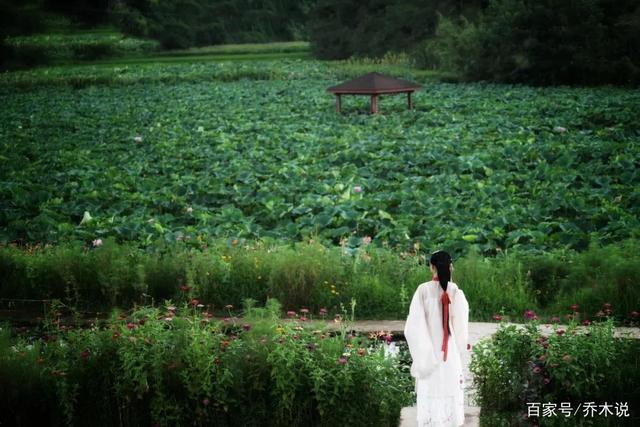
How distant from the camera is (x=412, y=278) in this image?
766 centimetres

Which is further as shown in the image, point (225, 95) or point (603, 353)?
point (225, 95)

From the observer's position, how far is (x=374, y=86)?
61.4 ft

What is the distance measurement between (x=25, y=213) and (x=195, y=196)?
2170mm

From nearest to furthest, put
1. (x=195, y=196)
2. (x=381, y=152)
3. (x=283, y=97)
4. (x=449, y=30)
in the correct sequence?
1. (x=195, y=196)
2. (x=381, y=152)
3. (x=283, y=97)
4. (x=449, y=30)

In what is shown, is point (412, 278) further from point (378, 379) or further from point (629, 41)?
point (629, 41)

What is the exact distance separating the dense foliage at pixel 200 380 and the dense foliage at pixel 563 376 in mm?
607

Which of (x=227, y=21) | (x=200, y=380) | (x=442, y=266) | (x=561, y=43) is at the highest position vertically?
(x=227, y=21)

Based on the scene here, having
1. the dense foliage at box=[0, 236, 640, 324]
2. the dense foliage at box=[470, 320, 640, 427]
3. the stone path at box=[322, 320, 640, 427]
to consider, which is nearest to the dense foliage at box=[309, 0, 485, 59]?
the dense foliage at box=[0, 236, 640, 324]

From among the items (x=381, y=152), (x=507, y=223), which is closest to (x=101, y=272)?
(x=507, y=223)

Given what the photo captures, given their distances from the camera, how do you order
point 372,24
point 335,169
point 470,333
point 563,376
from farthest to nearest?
1. point 372,24
2. point 335,169
3. point 470,333
4. point 563,376

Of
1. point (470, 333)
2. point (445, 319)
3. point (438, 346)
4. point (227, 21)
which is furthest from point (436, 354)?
point (227, 21)

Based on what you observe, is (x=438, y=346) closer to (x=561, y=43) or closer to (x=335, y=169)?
(x=335, y=169)

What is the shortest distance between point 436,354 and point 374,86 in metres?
14.4

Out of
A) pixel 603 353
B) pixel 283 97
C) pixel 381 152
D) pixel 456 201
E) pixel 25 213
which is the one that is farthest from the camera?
pixel 283 97
